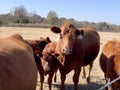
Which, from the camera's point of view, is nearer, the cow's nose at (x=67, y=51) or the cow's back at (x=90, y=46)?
the cow's nose at (x=67, y=51)

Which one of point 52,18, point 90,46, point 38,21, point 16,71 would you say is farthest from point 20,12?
point 16,71

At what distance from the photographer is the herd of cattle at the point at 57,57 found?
3600mm

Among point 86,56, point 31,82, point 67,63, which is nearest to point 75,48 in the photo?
point 67,63

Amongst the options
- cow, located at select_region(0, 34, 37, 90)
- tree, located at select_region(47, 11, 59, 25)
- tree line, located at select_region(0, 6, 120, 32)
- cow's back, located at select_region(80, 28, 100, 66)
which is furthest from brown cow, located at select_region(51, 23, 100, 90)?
tree, located at select_region(47, 11, 59, 25)

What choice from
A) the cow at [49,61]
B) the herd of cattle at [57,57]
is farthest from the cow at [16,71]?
the cow at [49,61]

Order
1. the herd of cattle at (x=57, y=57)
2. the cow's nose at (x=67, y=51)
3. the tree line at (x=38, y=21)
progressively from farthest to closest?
the tree line at (x=38, y=21) → the cow's nose at (x=67, y=51) → the herd of cattle at (x=57, y=57)

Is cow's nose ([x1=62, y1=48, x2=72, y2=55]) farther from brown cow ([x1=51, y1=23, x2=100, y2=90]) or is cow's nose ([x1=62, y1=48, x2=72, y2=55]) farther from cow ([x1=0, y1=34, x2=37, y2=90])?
cow ([x1=0, y1=34, x2=37, y2=90])

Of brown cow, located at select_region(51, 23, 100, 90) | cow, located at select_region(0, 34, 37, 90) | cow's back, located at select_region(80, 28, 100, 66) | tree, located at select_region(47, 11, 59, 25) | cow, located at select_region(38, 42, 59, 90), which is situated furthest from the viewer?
tree, located at select_region(47, 11, 59, 25)

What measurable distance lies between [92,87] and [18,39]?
4.39 meters

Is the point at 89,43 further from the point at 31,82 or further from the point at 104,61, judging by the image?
the point at 31,82

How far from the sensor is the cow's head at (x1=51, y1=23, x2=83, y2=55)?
7093 mm

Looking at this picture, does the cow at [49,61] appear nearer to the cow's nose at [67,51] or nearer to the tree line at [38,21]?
the cow's nose at [67,51]

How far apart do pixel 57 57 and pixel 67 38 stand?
2.12 feet

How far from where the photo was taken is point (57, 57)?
772cm
